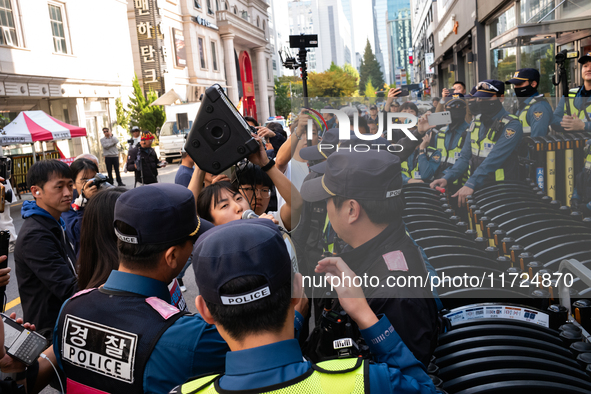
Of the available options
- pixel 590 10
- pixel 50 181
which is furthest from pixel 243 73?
pixel 50 181

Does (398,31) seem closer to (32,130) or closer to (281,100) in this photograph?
(281,100)

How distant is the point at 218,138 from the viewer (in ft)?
6.56

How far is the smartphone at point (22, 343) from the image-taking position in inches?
74.6

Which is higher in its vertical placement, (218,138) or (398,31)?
(398,31)

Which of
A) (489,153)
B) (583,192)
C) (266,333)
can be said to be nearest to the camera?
(266,333)

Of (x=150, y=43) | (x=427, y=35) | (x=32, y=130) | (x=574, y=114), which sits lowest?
(x=574, y=114)

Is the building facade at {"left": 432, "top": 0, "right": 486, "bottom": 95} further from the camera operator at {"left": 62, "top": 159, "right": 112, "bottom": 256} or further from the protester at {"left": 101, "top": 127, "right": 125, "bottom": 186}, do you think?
the camera operator at {"left": 62, "top": 159, "right": 112, "bottom": 256}

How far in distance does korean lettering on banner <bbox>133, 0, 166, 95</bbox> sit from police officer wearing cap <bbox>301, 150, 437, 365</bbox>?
1345 inches

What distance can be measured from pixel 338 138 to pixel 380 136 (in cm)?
14

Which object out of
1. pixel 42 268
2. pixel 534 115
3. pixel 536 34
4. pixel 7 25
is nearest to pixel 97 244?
pixel 42 268

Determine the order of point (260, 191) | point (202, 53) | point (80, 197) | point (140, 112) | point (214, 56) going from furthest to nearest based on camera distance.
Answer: point (214, 56), point (202, 53), point (140, 112), point (80, 197), point (260, 191)

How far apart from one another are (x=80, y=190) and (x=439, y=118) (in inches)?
139

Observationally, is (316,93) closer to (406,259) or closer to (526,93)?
(406,259)

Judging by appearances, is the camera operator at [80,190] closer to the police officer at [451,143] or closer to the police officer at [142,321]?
the police officer at [142,321]
